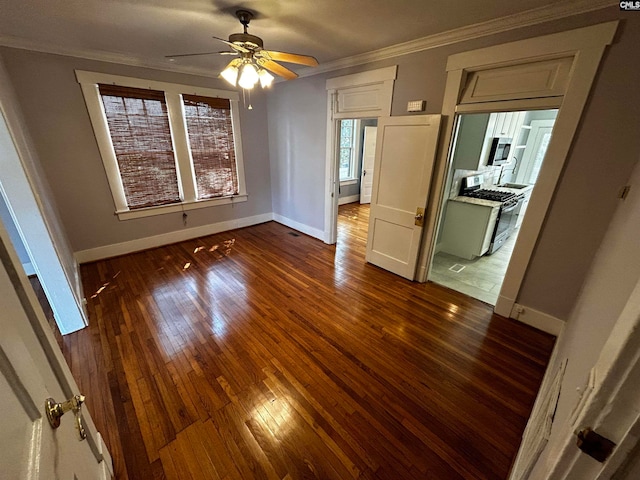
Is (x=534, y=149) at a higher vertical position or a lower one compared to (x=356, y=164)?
higher

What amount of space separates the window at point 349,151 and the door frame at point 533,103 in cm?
402

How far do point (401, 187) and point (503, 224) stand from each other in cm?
208

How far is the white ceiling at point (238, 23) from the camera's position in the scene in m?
1.88

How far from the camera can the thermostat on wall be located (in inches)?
104

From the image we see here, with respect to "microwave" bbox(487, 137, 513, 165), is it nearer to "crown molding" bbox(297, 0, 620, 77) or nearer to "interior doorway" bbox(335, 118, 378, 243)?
"crown molding" bbox(297, 0, 620, 77)

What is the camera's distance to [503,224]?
3863mm

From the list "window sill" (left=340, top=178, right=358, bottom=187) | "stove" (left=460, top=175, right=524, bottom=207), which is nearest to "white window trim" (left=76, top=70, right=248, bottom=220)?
"window sill" (left=340, top=178, right=358, bottom=187)

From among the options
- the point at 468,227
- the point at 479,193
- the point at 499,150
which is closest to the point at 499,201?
the point at 479,193

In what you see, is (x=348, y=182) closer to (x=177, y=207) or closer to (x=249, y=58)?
(x=177, y=207)

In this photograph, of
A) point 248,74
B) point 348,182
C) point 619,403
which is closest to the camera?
point 619,403

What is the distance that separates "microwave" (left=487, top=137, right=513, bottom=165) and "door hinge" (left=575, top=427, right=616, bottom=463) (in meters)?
3.95

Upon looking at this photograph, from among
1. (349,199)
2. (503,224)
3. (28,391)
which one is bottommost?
(349,199)

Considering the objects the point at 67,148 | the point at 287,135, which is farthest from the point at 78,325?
the point at 287,135

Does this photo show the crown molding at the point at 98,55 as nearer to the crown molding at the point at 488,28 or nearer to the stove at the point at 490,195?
the crown molding at the point at 488,28
